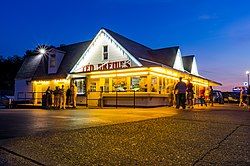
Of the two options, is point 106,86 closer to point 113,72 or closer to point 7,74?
point 113,72

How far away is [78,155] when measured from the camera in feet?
12.6

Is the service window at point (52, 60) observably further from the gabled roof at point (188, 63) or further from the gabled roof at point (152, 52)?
the gabled roof at point (188, 63)

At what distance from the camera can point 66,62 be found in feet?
96.5

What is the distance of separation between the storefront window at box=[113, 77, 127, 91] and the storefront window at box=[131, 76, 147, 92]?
31.9 inches

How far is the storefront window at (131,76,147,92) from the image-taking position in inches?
833

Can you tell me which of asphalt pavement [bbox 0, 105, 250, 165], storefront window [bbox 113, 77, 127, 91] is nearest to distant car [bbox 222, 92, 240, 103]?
storefront window [bbox 113, 77, 127, 91]

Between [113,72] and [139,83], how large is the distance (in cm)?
238

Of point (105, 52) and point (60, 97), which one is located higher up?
point (105, 52)

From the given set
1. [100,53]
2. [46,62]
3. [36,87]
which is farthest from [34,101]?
[100,53]

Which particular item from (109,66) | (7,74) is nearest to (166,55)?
Answer: (109,66)

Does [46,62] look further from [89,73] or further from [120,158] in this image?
[120,158]

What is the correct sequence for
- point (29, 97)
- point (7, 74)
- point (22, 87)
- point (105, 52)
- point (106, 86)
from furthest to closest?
point (7, 74), point (22, 87), point (29, 97), point (105, 52), point (106, 86)

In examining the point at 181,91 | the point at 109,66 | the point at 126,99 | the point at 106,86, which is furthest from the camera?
the point at 106,86

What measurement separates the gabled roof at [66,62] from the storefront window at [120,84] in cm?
613
